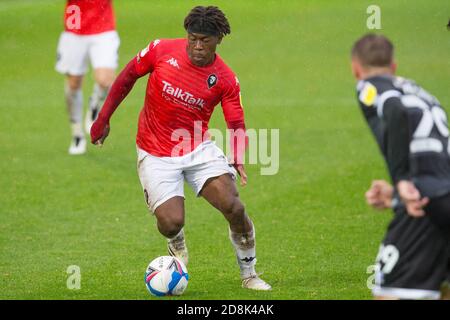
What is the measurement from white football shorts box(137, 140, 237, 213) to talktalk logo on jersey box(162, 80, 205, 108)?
0.40 metres

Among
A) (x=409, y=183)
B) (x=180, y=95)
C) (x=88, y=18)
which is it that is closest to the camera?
(x=409, y=183)

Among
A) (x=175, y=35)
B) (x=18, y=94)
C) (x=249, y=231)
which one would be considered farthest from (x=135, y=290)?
(x=175, y=35)

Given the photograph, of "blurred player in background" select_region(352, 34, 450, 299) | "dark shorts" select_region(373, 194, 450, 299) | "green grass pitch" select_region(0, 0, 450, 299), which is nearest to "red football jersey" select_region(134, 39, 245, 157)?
"green grass pitch" select_region(0, 0, 450, 299)

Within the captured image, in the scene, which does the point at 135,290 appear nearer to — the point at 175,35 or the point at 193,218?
the point at 193,218

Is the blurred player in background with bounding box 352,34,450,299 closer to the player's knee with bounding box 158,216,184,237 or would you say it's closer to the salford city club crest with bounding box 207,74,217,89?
the salford city club crest with bounding box 207,74,217,89

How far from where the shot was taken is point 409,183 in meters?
6.56

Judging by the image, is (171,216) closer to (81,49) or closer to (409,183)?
(409,183)

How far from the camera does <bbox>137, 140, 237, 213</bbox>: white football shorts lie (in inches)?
368

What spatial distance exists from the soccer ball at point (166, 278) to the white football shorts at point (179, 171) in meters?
0.56

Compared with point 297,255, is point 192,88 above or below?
→ above

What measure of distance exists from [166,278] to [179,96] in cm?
161

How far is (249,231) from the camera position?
30.6 ft

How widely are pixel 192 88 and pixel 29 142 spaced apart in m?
9.16

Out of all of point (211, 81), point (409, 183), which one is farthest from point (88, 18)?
point (409, 183)
